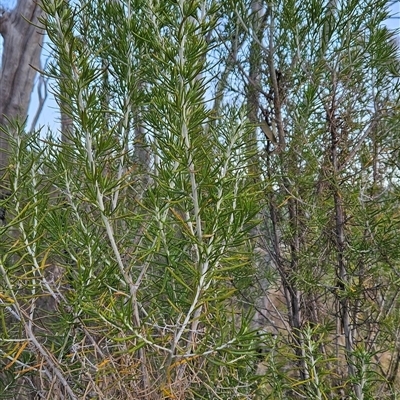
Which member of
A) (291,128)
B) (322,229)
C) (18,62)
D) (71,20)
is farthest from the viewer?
(18,62)

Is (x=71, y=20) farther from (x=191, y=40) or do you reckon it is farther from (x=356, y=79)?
(x=356, y=79)

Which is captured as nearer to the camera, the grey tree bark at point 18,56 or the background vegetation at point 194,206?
the background vegetation at point 194,206

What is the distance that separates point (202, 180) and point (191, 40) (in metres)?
0.17

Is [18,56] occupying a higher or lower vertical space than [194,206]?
higher

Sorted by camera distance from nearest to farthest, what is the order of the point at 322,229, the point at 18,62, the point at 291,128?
1. the point at 322,229
2. the point at 291,128
3. the point at 18,62

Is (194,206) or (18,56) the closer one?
(194,206)

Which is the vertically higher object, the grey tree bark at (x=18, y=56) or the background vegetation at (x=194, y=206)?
the grey tree bark at (x=18, y=56)

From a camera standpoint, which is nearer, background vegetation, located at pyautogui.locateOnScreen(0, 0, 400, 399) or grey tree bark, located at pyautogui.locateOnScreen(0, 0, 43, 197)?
background vegetation, located at pyautogui.locateOnScreen(0, 0, 400, 399)

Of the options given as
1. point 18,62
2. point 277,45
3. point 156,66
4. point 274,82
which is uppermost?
point 18,62

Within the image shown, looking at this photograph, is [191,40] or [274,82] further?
[274,82]

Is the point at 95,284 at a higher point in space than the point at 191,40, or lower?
lower

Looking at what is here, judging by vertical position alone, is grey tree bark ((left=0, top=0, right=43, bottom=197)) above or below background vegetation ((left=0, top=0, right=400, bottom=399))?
above

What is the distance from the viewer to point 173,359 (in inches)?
19.2

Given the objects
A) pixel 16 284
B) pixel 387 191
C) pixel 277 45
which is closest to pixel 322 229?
pixel 387 191
